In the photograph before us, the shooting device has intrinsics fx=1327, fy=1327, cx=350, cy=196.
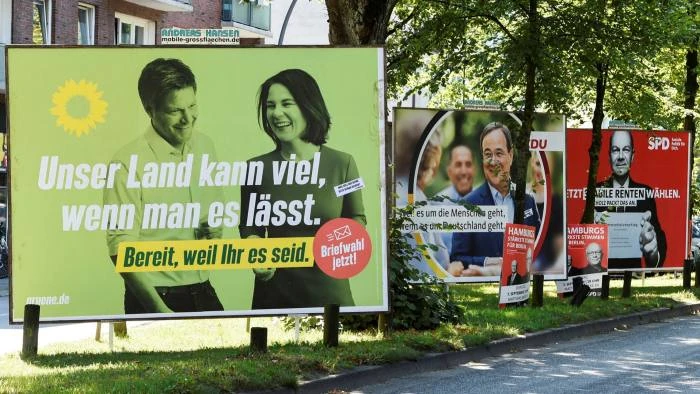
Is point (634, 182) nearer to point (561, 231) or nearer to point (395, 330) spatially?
point (561, 231)

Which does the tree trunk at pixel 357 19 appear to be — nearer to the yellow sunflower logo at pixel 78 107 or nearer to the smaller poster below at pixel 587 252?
the yellow sunflower logo at pixel 78 107

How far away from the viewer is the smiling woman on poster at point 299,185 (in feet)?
42.4

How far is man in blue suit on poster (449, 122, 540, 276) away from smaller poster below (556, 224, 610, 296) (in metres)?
0.66

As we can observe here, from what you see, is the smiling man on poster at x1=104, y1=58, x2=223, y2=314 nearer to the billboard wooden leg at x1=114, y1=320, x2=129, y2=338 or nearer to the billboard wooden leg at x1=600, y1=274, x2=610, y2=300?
the billboard wooden leg at x1=114, y1=320, x2=129, y2=338

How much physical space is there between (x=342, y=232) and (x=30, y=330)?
3115 millimetres

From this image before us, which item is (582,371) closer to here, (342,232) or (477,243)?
(342,232)

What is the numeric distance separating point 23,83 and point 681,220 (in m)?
16.3

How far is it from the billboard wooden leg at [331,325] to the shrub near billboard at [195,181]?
27cm

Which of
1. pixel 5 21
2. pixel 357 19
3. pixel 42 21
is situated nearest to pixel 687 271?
pixel 357 19

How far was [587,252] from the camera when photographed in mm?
21594

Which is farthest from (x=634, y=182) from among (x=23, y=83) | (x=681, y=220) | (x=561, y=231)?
(x=23, y=83)

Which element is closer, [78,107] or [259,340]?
[259,340]

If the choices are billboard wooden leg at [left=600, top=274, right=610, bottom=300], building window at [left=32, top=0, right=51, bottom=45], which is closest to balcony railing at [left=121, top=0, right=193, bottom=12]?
building window at [left=32, top=0, right=51, bottom=45]

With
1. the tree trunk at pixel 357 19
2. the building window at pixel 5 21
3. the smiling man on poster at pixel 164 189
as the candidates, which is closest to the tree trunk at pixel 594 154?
the tree trunk at pixel 357 19
